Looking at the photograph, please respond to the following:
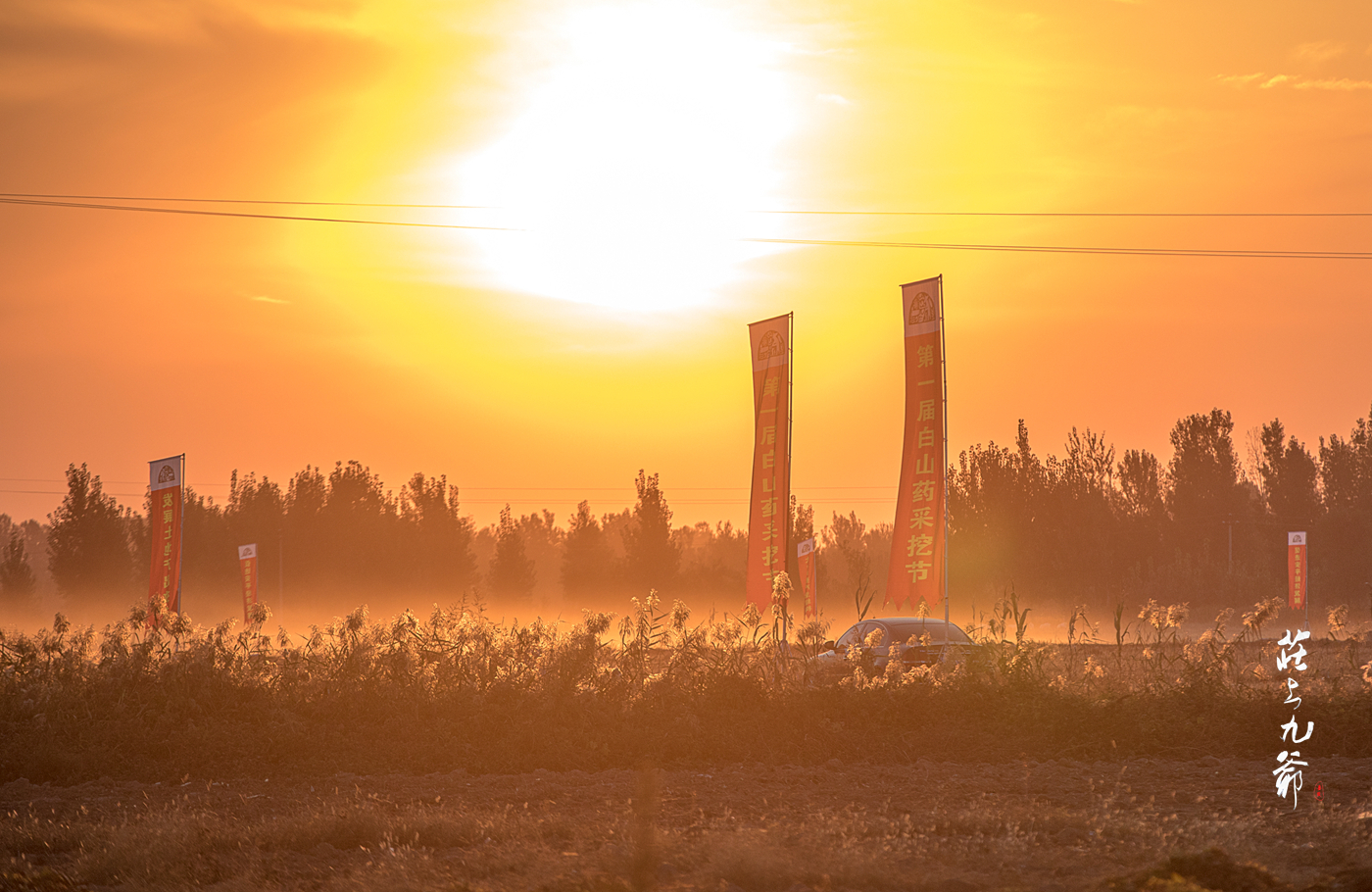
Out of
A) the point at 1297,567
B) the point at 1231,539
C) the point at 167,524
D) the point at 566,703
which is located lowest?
the point at 566,703

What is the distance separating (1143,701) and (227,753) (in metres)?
12.3

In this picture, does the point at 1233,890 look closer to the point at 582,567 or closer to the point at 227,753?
the point at 227,753

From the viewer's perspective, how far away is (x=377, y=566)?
66.4 metres

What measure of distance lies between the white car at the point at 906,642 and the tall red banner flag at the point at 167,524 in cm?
1927

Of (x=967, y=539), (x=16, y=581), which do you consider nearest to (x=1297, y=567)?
(x=967, y=539)

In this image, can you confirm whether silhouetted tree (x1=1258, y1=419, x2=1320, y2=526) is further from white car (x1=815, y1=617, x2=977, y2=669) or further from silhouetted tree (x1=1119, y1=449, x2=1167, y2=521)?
white car (x1=815, y1=617, x2=977, y2=669)

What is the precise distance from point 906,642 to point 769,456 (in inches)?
168

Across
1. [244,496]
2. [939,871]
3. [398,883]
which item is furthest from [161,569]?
[244,496]

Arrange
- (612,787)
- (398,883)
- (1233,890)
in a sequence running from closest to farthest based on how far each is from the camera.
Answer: (1233,890) → (398,883) → (612,787)

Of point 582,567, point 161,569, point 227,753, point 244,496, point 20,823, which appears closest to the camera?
point 20,823

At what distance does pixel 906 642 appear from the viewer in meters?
17.5

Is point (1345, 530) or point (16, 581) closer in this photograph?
point (16, 581)

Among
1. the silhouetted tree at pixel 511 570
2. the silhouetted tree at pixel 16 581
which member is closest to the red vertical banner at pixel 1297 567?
the silhouetted tree at pixel 511 570

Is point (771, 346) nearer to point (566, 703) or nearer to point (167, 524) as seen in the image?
point (566, 703)
